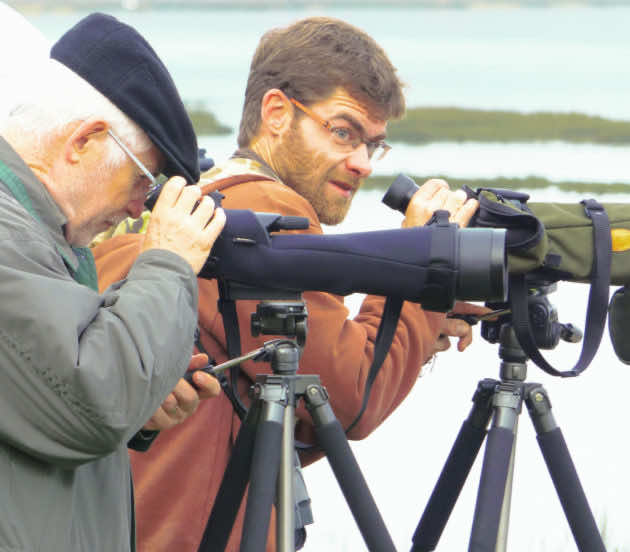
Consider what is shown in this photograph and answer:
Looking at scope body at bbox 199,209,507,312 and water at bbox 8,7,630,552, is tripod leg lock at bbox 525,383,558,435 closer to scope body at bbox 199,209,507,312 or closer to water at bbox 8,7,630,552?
scope body at bbox 199,209,507,312

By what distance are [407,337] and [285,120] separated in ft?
1.97

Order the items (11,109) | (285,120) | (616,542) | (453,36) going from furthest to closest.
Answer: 1. (453,36)
2. (616,542)
3. (285,120)
4. (11,109)

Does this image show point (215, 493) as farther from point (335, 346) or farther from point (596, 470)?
point (596, 470)

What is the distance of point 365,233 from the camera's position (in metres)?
1.88

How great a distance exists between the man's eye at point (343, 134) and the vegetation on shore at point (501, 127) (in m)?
5.95

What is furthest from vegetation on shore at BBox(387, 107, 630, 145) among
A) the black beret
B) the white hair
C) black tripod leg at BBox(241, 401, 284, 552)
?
the white hair

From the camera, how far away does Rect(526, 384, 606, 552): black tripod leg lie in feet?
7.45

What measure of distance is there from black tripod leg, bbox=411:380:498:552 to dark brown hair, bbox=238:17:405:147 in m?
0.65

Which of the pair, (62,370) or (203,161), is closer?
(62,370)

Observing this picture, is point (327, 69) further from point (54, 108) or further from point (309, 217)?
point (54, 108)

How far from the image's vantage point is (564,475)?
2266 mm

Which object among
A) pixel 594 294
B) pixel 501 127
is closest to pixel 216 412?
pixel 594 294

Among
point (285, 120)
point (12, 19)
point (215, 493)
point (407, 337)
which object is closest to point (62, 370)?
point (12, 19)

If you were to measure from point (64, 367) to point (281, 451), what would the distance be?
61 cm
